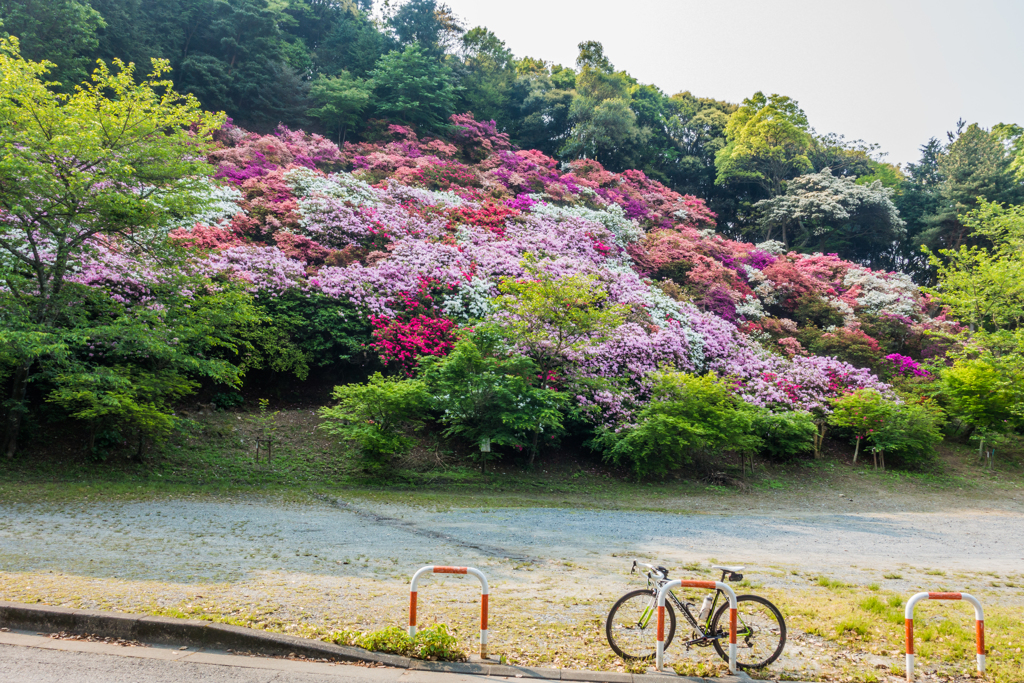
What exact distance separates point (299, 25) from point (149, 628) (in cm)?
4004

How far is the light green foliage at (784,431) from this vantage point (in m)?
14.8

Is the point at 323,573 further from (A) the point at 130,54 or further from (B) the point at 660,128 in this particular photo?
(B) the point at 660,128

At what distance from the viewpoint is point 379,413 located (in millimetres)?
11797

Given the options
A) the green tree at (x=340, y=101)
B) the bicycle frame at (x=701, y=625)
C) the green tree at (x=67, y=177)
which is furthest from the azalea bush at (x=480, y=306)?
the bicycle frame at (x=701, y=625)

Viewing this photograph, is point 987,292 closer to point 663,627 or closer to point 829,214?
point 829,214

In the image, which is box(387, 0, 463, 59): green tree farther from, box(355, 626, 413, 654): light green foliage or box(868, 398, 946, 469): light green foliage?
box(355, 626, 413, 654): light green foliage

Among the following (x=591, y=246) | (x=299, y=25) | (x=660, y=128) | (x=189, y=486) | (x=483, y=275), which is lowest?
(x=189, y=486)

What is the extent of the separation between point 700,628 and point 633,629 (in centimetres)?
55

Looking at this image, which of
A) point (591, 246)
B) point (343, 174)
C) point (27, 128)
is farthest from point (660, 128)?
point (27, 128)

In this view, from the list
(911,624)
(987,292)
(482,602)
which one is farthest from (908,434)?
(482,602)

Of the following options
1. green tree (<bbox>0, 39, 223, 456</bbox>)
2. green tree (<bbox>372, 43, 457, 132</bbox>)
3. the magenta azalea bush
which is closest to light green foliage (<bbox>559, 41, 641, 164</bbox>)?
the magenta azalea bush

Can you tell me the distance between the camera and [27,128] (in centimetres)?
1002

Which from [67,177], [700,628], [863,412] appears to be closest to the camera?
[700,628]

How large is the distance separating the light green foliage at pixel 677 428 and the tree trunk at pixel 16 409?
1230cm
